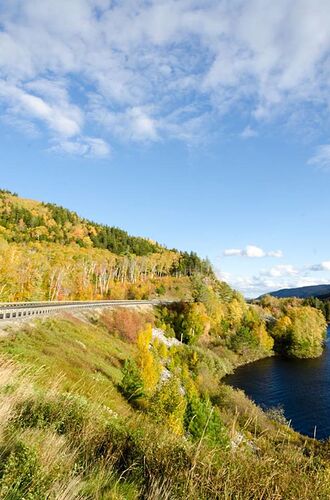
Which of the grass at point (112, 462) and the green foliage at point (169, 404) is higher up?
the grass at point (112, 462)

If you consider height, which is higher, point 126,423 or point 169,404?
point 126,423

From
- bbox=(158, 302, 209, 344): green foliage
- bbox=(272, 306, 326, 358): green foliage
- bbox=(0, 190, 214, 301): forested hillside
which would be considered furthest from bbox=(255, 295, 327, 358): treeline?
bbox=(0, 190, 214, 301): forested hillside

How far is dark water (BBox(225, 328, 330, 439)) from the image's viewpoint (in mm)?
52969

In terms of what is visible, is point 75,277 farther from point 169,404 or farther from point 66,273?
point 169,404

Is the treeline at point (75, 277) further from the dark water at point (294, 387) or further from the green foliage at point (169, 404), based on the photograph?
the dark water at point (294, 387)

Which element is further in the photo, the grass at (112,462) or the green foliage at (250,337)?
the green foliage at (250,337)

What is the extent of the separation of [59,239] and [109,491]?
664 feet

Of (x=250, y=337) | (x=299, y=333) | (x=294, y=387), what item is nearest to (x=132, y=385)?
(x=294, y=387)

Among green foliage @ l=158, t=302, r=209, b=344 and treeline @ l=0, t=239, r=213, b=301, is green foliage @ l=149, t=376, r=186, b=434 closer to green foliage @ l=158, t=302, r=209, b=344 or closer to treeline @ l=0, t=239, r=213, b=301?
treeline @ l=0, t=239, r=213, b=301

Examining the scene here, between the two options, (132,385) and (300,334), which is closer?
(132,385)

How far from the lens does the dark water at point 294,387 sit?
174ft

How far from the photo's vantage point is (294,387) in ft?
235

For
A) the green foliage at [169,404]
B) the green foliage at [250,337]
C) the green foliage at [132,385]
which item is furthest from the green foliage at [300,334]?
the green foliage at [169,404]

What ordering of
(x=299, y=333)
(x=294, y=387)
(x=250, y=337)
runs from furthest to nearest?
(x=299, y=333), (x=250, y=337), (x=294, y=387)
